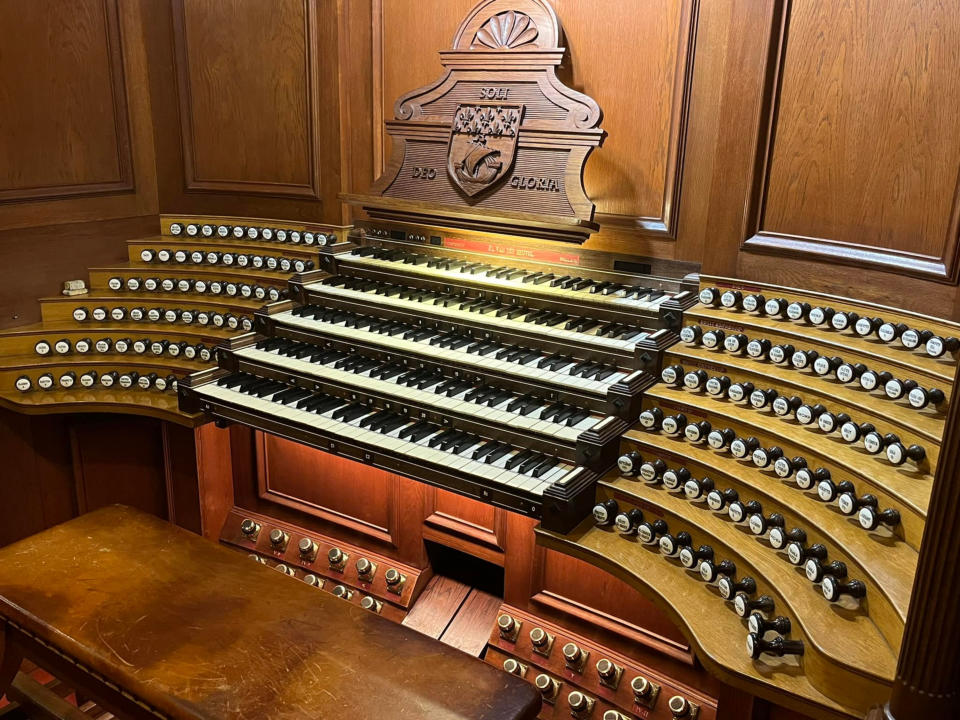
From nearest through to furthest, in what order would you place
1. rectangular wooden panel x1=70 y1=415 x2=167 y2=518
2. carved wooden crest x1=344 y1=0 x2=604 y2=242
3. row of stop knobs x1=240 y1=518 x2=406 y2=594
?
carved wooden crest x1=344 y1=0 x2=604 y2=242 < row of stop knobs x1=240 y1=518 x2=406 y2=594 < rectangular wooden panel x1=70 y1=415 x2=167 y2=518

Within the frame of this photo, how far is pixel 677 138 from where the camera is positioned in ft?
9.75

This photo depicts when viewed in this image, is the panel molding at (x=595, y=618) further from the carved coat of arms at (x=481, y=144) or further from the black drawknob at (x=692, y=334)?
the carved coat of arms at (x=481, y=144)

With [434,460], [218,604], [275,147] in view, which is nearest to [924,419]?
[434,460]

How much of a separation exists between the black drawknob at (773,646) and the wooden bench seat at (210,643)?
1.78 ft

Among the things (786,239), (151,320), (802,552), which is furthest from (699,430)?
(151,320)

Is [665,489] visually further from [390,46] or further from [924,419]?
[390,46]

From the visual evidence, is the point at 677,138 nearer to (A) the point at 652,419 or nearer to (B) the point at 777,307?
(B) the point at 777,307

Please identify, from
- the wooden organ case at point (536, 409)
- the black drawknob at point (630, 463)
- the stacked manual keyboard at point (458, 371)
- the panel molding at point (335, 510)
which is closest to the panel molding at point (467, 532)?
the wooden organ case at point (536, 409)

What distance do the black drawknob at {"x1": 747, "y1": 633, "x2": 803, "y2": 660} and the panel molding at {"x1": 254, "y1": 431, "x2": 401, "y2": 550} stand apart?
68.4 inches

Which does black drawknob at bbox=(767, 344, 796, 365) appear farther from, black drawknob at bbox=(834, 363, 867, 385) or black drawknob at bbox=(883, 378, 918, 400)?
black drawknob at bbox=(883, 378, 918, 400)

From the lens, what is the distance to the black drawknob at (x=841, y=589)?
1.88 m

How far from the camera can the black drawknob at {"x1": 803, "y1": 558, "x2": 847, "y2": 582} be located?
192cm

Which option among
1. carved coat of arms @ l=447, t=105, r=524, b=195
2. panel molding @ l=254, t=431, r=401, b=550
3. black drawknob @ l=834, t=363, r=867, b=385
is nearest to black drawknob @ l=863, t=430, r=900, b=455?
black drawknob @ l=834, t=363, r=867, b=385

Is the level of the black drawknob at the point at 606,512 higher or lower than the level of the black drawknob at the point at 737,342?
lower
